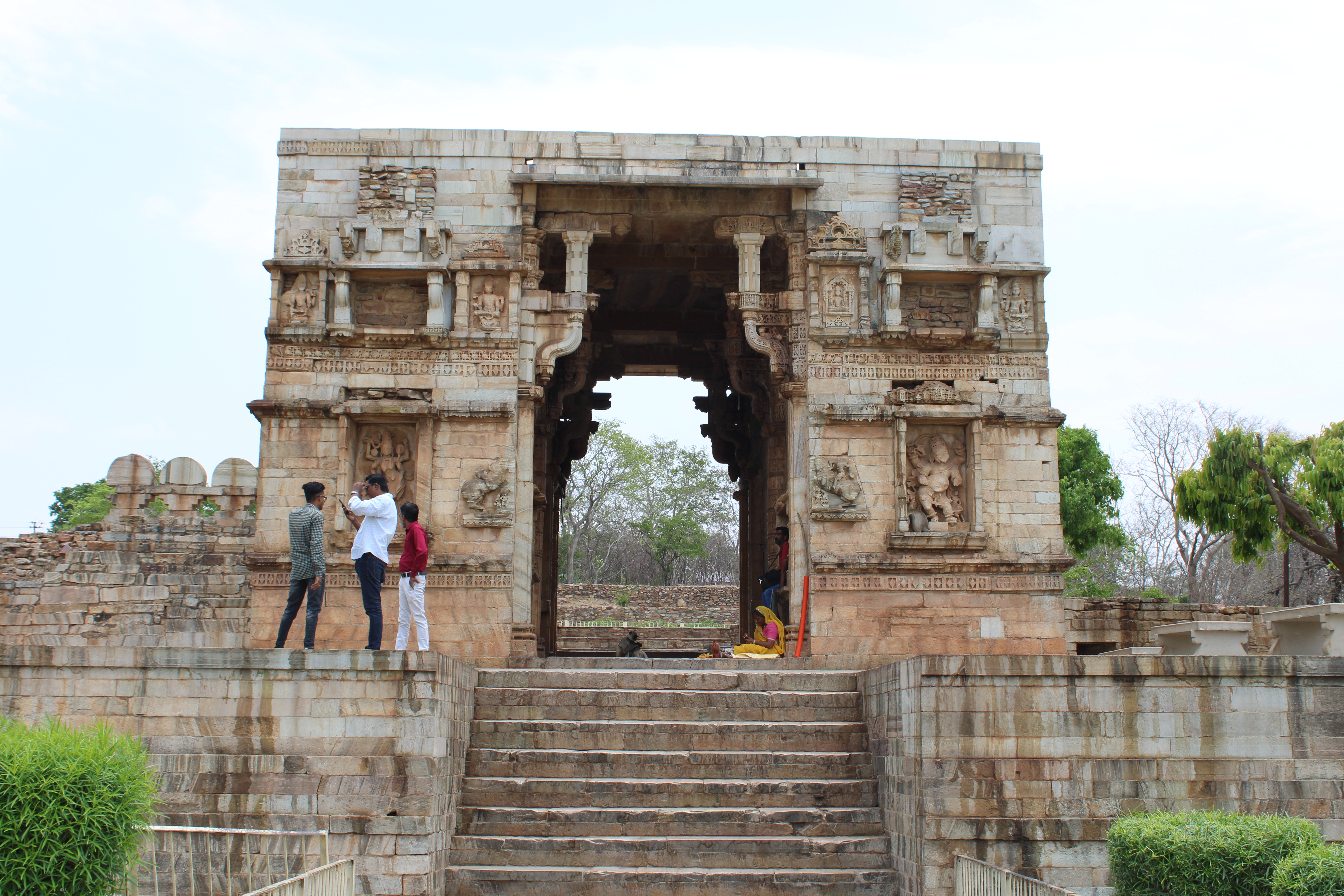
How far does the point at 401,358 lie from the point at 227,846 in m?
6.78

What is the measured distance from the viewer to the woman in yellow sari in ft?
45.6

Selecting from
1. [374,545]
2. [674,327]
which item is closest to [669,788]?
[374,545]

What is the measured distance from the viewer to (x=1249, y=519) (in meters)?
21.0

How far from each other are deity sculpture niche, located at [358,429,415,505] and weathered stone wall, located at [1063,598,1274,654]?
9307 mm

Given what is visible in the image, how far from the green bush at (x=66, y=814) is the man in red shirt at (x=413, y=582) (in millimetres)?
3969

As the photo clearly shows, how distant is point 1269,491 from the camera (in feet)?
66.9

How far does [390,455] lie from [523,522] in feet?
6.00

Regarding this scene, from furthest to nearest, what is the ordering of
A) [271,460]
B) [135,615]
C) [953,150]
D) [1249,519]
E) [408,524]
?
[1249,519], [135,615], [953,150], [271,460], [408,524]

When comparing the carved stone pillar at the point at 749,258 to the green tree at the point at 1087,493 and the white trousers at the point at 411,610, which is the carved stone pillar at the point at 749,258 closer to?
the white trousers at the point at 411,610

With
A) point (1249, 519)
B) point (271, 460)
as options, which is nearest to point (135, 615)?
point (271, 460)

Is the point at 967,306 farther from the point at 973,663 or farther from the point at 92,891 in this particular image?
the point at 92,891

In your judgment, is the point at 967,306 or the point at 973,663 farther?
the point at 967,306

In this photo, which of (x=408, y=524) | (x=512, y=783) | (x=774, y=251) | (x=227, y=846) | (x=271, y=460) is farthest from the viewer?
(x=774, y=251)

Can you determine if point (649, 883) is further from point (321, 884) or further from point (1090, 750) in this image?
point (1090, 750)
